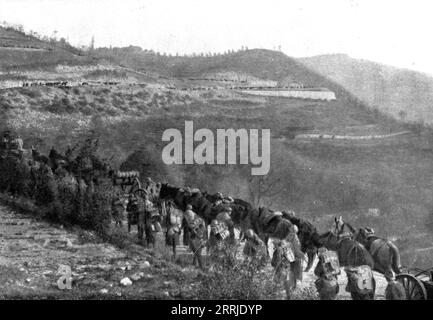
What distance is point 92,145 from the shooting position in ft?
39.1

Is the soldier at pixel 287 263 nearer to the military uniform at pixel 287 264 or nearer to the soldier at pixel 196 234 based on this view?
the military uniform at pixel 287 264

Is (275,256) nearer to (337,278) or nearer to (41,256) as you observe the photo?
(337,278)

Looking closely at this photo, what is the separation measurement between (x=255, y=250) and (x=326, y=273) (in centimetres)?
123

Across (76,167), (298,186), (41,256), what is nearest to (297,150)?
(298,186)

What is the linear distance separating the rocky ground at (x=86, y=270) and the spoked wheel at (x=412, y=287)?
0.52 meters

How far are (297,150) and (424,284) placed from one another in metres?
3.66

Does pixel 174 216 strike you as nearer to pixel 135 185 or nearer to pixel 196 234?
pixel 196 234

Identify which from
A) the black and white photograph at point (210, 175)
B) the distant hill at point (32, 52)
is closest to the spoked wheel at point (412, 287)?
the black and white photograph at point (210, 175)

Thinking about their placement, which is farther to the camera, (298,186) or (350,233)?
(298,186)

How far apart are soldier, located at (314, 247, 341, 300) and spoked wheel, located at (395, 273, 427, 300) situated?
0.99 metres

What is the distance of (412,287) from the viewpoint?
9664 millimetres

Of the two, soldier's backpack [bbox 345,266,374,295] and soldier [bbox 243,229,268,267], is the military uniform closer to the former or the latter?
soldier [bbox 243,229,268,267]

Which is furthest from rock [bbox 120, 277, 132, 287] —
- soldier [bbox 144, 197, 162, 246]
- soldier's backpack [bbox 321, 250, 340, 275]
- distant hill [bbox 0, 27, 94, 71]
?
distant hill [bbox 0, 27, 94, 71]

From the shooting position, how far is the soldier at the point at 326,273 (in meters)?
9.41
